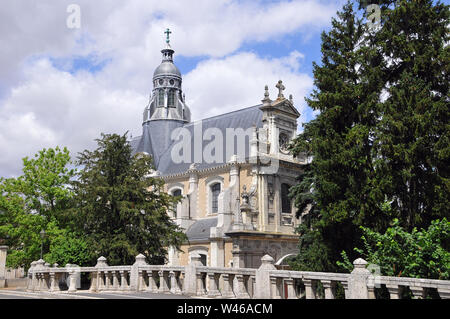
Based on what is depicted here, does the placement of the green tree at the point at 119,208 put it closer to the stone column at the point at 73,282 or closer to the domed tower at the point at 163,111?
the stone column at the point at 73,282

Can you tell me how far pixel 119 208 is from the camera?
24234 millimetres

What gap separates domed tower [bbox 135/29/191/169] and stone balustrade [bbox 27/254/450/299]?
77.7ft

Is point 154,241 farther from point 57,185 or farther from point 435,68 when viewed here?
point 435,68

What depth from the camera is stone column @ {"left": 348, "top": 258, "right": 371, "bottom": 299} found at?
11.4 metres

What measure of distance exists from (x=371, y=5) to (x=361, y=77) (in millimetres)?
3306

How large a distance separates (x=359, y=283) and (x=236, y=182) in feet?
Answer: 80.4

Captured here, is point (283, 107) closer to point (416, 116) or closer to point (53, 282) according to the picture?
point (416, 116)

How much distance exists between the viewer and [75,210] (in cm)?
2514

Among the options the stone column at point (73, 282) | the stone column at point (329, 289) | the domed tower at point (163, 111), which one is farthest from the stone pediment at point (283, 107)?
the stone column at point (329, 289)

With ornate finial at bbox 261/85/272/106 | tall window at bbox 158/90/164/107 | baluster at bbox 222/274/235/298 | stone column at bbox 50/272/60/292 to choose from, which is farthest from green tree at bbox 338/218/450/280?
tall window at bbox 158/90/164/107

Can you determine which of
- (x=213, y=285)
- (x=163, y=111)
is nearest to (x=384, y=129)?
(x=213, y=285)

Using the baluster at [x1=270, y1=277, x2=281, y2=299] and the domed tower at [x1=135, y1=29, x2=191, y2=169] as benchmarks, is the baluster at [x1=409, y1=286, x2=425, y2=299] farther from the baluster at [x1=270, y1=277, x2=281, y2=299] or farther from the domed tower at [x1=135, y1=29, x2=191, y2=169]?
the domed tower at [x1=135, y1=29, x2=191, y2=169]
